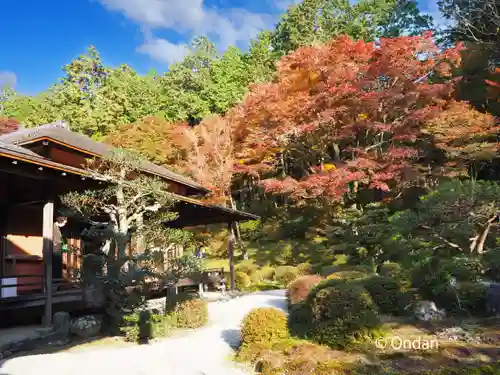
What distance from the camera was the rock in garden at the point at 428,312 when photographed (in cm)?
844

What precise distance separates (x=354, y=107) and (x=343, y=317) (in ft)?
47.5

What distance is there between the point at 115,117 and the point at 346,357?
2838 centimetres

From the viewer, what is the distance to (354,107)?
65.7 ft

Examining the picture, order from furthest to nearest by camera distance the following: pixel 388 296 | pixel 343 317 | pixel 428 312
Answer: pixel 388 296 → pixel 428 312 → pixel 343 317

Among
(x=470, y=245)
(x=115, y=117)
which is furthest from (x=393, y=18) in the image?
(x=470, y=245)

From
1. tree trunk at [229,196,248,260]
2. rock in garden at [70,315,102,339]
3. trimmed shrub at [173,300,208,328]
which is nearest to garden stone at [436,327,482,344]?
trimmed shrub at [173,300,208,328]

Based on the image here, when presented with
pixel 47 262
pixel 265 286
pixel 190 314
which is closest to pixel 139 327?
pixel 190 314

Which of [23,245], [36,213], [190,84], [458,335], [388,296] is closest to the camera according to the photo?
[458,335]

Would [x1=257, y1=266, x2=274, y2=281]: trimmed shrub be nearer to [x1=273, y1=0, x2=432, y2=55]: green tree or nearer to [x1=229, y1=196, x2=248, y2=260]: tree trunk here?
[x1=229, y1=196, x2=248, y2=260]: tree trunk

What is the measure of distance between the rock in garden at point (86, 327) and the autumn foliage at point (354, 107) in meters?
11.6

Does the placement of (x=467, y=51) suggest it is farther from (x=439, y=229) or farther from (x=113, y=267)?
(x=113, y=267)

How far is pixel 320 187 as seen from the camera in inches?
741

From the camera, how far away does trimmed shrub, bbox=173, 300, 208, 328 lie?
10680 millimetres

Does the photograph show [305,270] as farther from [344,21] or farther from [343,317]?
[344,21]
